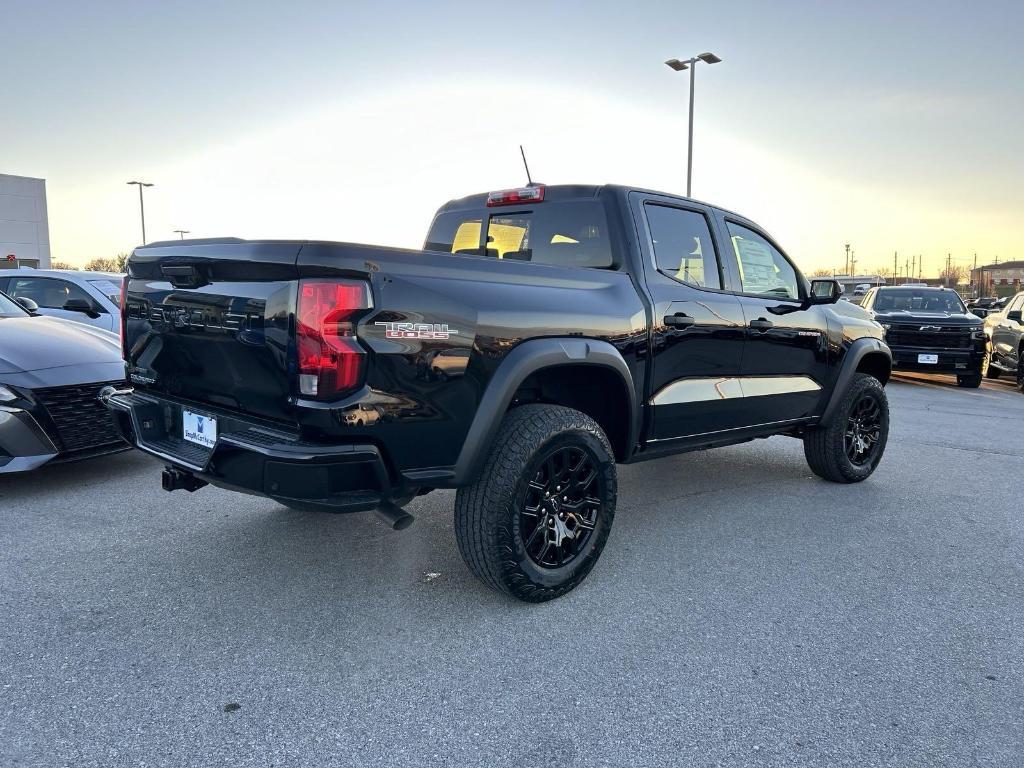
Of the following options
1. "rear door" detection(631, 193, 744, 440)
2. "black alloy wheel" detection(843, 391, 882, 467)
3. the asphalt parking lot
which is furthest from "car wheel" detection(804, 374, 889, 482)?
"rear door" detection(631, 193, 744, 440)

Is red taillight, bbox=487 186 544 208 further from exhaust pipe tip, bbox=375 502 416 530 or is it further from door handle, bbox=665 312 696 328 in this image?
exhaust pipe tip, bbox=375 502 416 530

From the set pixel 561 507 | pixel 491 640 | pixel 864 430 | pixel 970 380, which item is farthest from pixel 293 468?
pixel 970 380

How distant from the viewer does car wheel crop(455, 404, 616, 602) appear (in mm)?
2885

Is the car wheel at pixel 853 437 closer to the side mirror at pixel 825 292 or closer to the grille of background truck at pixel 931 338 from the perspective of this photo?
the side mirror at pixel 825 292

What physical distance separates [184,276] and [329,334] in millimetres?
905

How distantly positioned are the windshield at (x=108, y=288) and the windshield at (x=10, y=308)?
118 inches

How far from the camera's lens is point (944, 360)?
37.2 feet

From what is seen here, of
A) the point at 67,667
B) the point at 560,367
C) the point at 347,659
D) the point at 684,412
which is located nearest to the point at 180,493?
the point at 67,667

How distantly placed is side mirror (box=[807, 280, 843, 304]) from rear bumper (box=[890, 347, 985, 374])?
772 cm

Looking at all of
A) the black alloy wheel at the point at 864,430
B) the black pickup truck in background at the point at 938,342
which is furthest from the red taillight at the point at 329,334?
the black pickup truck in background at the point at 938,342

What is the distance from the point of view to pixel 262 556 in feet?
11.6

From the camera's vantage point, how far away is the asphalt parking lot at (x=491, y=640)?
2188 mm

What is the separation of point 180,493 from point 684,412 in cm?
310

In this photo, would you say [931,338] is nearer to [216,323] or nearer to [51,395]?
[216,323]
